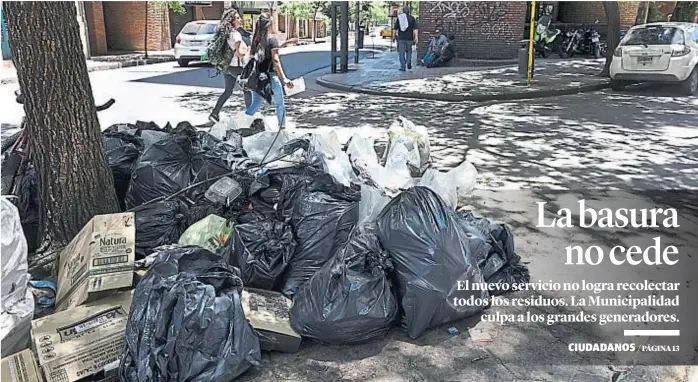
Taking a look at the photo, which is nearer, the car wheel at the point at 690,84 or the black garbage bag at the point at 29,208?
the black garbage bag at the point at 29,208

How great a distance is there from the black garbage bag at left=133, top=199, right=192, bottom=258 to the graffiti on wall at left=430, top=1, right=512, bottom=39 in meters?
15.4

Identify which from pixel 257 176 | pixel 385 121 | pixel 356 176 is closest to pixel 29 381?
pixel 257 176

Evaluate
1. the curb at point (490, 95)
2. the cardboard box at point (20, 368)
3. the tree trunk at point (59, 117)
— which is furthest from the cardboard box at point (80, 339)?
the curb at point (490, 95)

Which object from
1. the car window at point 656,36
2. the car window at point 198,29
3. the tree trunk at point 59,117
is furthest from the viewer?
the car window at point 198,29

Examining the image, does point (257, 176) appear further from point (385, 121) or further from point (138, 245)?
point (385, 121)

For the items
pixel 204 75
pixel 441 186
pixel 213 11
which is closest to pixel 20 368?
pixel 441 186

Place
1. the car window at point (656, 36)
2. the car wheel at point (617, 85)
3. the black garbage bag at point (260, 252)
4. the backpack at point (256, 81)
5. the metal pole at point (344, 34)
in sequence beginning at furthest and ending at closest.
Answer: the metal pole at point (344, 34) < the car wheel at point (617, 85) < the car window at point (656, 36) < the backpack at point (256, 81) < the black garbage bag at point (260, 252)

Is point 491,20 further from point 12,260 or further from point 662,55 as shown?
point 12,260

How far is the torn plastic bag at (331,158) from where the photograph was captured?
3.64 meters

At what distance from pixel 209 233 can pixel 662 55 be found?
10.8 metres

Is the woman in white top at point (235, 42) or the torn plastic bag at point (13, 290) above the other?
the woman in white top at point (235, 42)

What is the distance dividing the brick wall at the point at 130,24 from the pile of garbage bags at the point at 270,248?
21848mm

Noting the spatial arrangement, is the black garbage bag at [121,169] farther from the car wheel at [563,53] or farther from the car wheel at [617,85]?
the car wheel at [563,53]

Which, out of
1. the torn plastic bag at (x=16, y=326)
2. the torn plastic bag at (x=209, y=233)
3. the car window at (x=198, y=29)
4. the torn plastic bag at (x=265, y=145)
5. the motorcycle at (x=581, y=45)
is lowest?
the torn plastic bag at (x=16, y=326)
